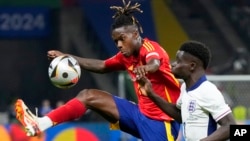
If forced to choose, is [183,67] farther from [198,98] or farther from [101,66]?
[101,66]

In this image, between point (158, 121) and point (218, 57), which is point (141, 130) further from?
point (218, 57)

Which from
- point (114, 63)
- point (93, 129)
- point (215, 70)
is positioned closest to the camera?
point (114, 63)

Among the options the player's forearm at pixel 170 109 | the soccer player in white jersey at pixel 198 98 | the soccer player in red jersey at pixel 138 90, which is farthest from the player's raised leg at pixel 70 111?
the soccer player in white jersey at pixel 198 98

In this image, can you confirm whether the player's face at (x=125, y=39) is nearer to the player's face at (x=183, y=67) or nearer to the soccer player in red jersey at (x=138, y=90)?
the soccer player in red jersey at (x=138, y=90)

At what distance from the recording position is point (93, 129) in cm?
1455

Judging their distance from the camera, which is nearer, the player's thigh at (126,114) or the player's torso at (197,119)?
the player's torso at (197,119)

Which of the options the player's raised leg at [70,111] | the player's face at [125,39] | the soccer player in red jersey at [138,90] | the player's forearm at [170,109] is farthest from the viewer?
the player's face at [125,39]

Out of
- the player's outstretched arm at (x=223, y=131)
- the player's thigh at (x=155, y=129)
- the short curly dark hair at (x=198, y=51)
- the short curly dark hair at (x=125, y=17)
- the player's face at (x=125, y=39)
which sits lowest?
the player's thigh at (x=155, y=129)

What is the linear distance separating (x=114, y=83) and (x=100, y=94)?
1522 centimetres

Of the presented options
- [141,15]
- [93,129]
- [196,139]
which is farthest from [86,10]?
[196,139]

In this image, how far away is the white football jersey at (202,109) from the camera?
8406mm

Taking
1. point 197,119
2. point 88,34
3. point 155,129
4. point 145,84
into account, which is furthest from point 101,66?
point 88,34

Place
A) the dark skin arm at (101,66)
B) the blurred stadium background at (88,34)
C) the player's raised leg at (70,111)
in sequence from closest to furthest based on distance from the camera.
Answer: the dark skin arm at (101,66), the player's raised leg at (70,111), the blurred stadium background at (88,34)

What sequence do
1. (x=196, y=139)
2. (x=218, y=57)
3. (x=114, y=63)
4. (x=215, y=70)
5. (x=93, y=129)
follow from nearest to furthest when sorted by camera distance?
(x=196, y=139), (x=114, y=63), (x=93, y=129), (x=215, y=70), (x=218, y=57)
